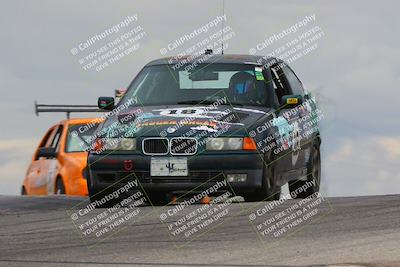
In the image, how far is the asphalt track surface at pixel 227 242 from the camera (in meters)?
8.09

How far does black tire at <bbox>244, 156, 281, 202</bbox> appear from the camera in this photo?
38.3 feet

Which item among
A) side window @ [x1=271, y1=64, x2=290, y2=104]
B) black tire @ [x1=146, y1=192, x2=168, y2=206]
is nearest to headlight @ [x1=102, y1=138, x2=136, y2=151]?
black tire @ [x1=146, y1=192, x2=168, y2=206]

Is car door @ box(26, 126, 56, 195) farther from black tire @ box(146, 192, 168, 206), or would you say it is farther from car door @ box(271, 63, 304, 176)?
black tire @ box(146, 192, 168, 206)

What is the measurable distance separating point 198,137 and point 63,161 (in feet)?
18.1

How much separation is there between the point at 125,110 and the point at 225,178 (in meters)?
1.52

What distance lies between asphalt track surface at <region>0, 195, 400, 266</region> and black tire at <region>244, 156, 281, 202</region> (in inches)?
18.5

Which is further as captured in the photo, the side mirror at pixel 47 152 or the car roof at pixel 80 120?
the car roof at pixel 80 120

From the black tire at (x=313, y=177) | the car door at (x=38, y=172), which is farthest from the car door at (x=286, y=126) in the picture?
the car door at (x=38, y=172)

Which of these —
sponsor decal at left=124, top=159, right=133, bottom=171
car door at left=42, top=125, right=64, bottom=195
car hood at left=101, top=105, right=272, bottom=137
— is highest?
car hood at left=101, top=105, right=272, bottom=137

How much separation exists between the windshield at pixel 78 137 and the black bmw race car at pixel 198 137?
4.14 meters

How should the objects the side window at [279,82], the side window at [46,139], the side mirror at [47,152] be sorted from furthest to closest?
the side window at [46,139]
the side mirror at [47,152]
the side window at [279,82]

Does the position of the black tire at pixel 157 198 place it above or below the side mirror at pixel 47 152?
below

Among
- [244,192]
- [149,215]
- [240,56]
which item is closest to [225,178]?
[244,192]

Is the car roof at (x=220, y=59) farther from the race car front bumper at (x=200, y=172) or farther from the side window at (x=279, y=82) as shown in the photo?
the race car front bumper at (x=200, y=172)
